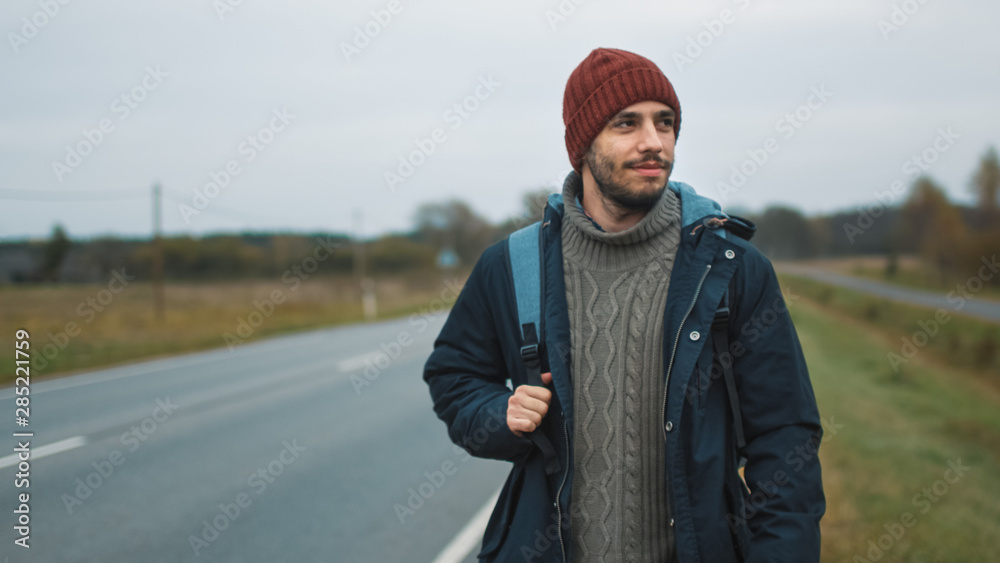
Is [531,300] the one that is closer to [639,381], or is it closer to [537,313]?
[537,313]

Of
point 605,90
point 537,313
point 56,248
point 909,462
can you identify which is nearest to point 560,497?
point 537,313

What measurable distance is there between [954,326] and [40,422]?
1662 centimetres

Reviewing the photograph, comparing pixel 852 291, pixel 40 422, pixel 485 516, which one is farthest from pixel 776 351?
pixel 852 291

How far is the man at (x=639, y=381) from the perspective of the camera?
62.3 inches

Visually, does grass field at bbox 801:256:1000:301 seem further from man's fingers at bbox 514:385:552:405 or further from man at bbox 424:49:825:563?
man's fingers at bbox 514:385:552:405

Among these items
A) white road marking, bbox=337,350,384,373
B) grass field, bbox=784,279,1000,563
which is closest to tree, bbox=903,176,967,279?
grass field, bbox=784,279,1000,563

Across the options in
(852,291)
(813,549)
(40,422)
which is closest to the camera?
(813,549)

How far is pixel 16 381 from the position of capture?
35.4 ft

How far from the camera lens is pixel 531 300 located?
1.78 metres

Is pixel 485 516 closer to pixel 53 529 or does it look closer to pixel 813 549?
pixel 53 529

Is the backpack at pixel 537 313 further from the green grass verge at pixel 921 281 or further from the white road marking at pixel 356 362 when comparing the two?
the green grass verge at pixel 921 281

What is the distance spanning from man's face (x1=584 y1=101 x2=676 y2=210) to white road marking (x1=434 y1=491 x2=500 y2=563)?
2774mm

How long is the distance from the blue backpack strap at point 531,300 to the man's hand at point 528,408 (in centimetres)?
5

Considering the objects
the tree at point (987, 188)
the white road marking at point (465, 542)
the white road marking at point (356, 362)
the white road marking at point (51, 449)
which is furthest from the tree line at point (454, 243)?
the white road marking at point (51, 449)
